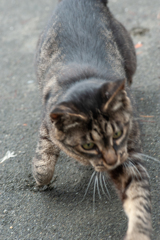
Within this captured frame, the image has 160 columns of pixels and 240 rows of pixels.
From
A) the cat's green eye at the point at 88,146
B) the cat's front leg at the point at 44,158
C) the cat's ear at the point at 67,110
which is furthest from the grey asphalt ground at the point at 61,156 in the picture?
the cat's ear at the point at 67,110

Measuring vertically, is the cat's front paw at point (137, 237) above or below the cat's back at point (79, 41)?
below

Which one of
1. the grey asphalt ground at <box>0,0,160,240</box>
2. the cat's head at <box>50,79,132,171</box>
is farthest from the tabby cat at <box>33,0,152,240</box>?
the grey asphalt ground at <box>0,0,160,240</box>

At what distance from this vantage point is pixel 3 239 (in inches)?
116

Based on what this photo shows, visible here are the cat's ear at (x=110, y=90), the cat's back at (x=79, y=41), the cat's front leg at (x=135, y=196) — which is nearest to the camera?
the cat's ear at (x=110, y=90)

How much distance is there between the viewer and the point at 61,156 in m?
3.76

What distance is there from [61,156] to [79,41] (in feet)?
4.51

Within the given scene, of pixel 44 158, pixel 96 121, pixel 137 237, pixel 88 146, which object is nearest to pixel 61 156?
pixel 44 158

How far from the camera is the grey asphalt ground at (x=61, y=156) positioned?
9.66 ft

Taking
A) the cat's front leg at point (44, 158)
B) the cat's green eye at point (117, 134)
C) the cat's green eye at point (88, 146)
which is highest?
the cat's green eye at point (88, 146)

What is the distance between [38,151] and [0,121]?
145cm

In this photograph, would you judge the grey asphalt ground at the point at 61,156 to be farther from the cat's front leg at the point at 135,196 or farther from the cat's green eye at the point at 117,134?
the cat's green eye at the point at 117,134

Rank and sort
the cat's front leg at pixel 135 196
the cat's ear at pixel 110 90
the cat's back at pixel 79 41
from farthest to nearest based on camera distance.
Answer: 1. the cat's back at pixel 79 41
2. the cat's front leg at pixel 135 196
3. the cat's ear at pixel 110 90

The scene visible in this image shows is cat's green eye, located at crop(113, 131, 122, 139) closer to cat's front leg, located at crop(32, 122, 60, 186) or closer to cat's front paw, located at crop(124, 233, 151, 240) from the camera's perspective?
cat's front paw, located at crop(124, 233, 151, 240)

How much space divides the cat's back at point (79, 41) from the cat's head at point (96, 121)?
580 millimetres
